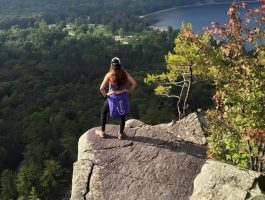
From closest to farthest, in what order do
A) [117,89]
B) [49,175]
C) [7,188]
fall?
[117,89] → [49,175] → [7,188]

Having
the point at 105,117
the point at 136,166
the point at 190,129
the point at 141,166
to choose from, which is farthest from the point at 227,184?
the point at 190,129

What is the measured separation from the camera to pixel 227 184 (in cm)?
1112

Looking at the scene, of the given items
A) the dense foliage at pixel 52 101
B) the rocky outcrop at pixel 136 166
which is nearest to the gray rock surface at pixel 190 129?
the rocky outcrop at pixel 136 166

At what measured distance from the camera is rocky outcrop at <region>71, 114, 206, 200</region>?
12.6m

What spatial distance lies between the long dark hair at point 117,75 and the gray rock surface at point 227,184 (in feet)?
13.2

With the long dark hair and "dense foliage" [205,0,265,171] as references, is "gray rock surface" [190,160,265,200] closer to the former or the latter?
"dense foliage" [205,0,265,171]

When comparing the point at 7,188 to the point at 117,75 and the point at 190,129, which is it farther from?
the point at 117,75

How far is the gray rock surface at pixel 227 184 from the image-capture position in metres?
10.7

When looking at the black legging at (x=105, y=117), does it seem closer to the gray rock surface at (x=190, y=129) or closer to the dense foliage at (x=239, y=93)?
the gray rock surface at (x=190, y=129)

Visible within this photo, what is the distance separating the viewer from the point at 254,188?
10742 millimetres

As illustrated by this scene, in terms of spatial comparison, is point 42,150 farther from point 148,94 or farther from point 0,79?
point 0,79

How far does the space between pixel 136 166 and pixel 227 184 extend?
11.3 feet

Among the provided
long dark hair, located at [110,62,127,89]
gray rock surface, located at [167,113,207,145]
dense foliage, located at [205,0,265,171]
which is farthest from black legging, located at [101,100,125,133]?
dense foliage, located at [205,0,265,171]

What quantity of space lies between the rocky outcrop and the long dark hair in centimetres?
231
